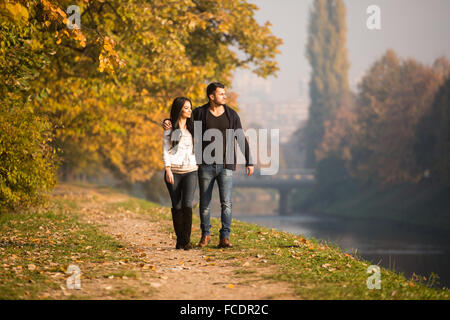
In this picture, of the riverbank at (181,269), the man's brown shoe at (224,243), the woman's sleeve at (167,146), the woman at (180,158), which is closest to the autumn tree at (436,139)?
the riverbank at (181,269)

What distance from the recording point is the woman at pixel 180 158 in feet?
31.1

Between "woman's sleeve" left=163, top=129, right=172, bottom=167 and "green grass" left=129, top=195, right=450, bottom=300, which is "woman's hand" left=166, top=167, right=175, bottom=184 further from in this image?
"green grass" left=129, top=195, right=450, bottom=300

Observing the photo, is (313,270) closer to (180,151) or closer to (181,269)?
(181,269)

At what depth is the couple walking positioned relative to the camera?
9508mm

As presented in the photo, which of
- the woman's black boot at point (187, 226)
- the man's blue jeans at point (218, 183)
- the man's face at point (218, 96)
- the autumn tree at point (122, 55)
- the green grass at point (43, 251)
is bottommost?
the green grass at point (43, 251)

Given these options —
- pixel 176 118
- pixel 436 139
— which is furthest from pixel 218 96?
pixel 436 139

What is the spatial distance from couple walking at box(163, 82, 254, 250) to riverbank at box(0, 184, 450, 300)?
848 mm

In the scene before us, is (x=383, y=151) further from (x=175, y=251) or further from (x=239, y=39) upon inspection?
(x=175, y=251)

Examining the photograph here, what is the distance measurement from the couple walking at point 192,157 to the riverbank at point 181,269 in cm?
85

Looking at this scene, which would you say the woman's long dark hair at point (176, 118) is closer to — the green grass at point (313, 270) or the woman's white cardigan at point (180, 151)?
the woman's white cardigan at point (180, 151)

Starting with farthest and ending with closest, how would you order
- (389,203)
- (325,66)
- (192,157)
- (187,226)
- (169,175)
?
(325,66) → (389,203) → (187,226) → (192,157) → (169,175)

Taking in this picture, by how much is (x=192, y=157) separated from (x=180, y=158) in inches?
8.4

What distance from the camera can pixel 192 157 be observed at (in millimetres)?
9641

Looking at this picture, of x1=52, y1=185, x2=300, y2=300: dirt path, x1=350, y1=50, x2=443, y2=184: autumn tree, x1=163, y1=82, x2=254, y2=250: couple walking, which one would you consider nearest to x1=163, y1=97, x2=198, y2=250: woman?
x1=163, y1=82, x2=254, y2=250: couple walking
